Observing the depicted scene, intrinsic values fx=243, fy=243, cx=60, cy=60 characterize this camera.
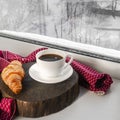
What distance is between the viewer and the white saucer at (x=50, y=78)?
22.0 inches

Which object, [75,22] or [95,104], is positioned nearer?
[95,104]

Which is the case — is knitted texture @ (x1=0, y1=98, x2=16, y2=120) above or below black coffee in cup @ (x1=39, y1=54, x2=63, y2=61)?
below

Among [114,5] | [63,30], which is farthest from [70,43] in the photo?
[114,5]

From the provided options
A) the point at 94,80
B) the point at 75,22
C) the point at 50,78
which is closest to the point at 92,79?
the point at 94,80

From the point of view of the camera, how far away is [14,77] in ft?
1.71

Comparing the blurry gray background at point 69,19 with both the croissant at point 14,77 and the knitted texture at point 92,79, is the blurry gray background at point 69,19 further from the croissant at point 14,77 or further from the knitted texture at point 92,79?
the croissant at point 14,77

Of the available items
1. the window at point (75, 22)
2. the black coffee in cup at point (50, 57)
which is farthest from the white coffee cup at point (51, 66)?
the window at point (75, 22)

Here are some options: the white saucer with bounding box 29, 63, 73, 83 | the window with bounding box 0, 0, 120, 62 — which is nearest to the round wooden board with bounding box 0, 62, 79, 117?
the white saucer with bounding box 29, 63, 73, 83

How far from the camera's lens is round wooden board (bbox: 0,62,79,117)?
50 centimetres

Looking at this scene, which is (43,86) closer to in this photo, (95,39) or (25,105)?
(25,105)

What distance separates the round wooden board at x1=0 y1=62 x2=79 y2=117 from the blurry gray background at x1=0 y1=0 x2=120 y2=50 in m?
0.19

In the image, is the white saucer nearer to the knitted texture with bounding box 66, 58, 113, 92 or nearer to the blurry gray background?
the knitted texture with bounding box 66, 58, 113, 92

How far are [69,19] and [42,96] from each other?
309 millimetres

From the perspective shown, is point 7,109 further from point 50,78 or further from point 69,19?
point 69,19
